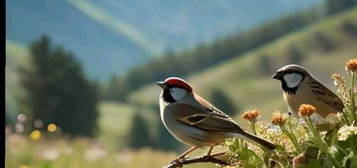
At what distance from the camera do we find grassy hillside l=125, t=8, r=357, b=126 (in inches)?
661

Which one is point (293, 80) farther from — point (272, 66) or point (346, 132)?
point (272, 66)

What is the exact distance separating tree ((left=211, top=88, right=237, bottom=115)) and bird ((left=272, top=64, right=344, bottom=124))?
46.9ft

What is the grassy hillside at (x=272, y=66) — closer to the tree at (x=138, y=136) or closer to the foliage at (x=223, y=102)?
the foliage at (x=223, y=102)

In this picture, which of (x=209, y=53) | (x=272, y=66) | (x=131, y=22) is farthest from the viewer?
(x=131, y=22)

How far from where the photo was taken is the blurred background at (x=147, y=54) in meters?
14.6

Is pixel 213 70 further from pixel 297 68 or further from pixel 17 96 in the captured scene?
pixel 297 68

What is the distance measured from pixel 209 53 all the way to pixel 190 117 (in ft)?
63.5

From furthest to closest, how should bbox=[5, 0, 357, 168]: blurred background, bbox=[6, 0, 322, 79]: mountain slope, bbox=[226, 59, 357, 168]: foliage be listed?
1. bbox=[6, 0, 322, 79]: mountain slope
2. bbox=[5, 0, 357, 168]: blurred background
3. bbox=[226, 59, 357, 168]: foliage

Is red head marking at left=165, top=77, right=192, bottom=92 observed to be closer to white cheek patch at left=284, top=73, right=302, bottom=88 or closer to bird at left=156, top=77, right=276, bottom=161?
bird at left=156, top=77, right=276, bottom=161

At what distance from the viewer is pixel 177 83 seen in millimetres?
871

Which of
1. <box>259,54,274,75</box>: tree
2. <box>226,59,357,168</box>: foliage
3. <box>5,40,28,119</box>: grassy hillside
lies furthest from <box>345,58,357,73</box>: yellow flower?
<box>259,54,274,75</box>: tree

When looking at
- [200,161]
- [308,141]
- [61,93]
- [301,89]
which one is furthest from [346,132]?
[61,93]

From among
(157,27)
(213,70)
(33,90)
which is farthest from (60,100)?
(157,27)
